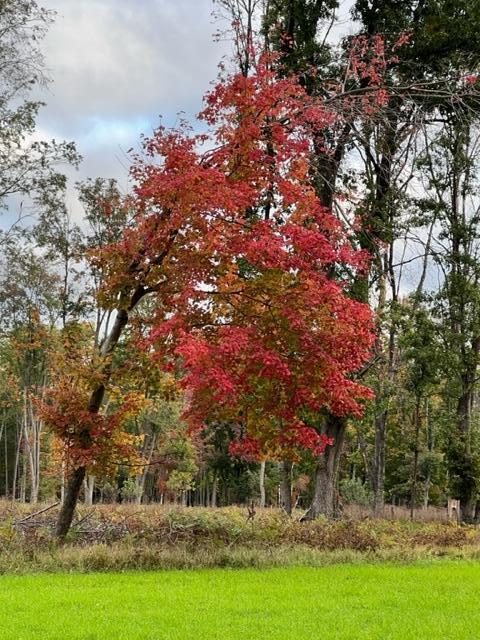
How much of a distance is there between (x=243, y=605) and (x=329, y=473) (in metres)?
9.21

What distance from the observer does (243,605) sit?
659cm

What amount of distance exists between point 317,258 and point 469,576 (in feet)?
16.1

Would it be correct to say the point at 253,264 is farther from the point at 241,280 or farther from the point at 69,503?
the point at 69,503

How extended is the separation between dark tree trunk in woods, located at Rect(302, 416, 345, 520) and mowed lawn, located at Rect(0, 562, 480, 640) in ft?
20.5

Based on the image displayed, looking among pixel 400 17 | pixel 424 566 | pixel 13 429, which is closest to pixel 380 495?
pixel 424 566

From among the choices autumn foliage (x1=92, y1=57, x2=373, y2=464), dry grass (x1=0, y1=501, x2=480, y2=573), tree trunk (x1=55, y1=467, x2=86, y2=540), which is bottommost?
dry grass (x1=0, y1=501, x2=480, y2=573)

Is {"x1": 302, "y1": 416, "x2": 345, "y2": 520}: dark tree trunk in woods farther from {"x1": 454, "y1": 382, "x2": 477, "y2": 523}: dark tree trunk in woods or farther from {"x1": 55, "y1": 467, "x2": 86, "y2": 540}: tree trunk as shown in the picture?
{"x1": 55, "y1": 467, "x2": 86, "y2": 540}: tree trunk

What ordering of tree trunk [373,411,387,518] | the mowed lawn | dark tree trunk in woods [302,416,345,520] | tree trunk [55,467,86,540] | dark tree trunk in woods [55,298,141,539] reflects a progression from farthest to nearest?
tree trunk [373,411,387,518]
dark tree trunk in woods [302,416,345,520]
tree trunk [55,467,86,540]
dark tree trunk in woods [55,298,141,539]
the mowed lawn

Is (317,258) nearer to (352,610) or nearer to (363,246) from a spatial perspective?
(352,610)

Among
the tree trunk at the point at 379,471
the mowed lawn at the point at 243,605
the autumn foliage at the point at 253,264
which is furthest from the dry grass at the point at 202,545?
the tree trunk at the point at 379,471

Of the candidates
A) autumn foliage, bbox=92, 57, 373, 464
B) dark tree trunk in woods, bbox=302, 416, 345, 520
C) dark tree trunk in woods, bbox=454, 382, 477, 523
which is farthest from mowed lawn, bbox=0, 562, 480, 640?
dark tree trunk in woods, bbox=454, 382, 477, 523

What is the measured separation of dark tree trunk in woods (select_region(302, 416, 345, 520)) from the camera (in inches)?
595

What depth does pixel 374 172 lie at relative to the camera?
687 inches

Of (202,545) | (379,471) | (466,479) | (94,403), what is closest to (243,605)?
(202,545)
